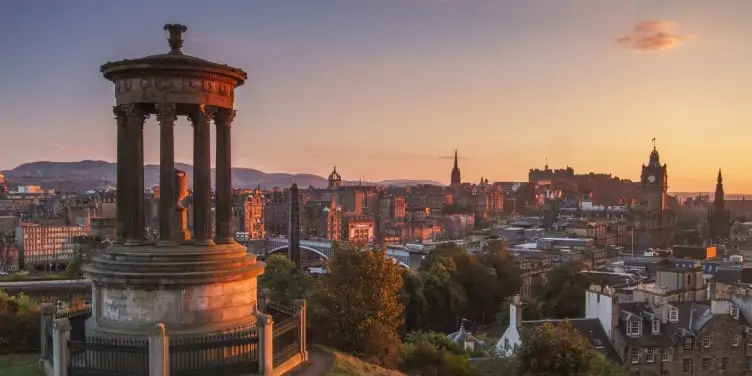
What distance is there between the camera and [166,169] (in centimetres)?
1611

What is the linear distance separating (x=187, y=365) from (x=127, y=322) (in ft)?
6.66

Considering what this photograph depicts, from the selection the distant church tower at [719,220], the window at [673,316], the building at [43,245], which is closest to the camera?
the window at [673,316]

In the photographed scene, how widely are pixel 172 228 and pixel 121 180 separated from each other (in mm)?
1858

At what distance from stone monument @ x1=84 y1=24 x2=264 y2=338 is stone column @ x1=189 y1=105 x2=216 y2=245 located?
2 cm

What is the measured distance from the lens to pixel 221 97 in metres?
16.9

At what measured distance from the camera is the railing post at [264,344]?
583 inches

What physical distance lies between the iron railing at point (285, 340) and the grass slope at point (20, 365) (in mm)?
5947

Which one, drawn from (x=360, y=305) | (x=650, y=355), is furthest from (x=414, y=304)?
(x=360, y=305)

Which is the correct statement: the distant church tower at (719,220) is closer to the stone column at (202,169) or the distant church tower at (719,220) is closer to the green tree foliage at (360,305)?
the green tree foliage at (360,305)

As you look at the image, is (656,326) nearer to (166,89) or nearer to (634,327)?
(634,327)

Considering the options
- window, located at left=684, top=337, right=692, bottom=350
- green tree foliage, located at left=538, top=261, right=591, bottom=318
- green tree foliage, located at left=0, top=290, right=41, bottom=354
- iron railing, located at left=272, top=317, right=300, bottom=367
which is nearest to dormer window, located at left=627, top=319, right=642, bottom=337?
window, located at left=684, top=337, right=692, bottom=350

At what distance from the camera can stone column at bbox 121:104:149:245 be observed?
1672cm

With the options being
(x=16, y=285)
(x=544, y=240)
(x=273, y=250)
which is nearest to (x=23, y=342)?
(x=16, y=285)

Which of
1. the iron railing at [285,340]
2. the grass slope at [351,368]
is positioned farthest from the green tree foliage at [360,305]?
the iron railing at [285,340]
